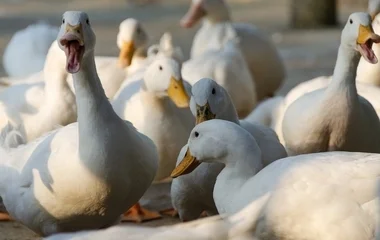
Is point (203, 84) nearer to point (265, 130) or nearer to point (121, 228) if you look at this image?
point (265, 130)

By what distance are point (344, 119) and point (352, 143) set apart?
0.45ft

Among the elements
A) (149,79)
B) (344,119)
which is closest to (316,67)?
(149,79)

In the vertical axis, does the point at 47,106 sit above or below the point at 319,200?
below

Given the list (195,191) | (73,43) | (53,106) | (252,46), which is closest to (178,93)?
(53,106)

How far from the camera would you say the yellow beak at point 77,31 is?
493 centimetres

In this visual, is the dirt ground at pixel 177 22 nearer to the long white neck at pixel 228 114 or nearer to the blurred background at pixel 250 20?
the blurred background at pixel 250 20

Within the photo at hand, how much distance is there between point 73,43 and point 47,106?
5.50 ft

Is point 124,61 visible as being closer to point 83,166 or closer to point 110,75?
point 110,75

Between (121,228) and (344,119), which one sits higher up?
(121,228)

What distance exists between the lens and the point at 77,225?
5.16 meters

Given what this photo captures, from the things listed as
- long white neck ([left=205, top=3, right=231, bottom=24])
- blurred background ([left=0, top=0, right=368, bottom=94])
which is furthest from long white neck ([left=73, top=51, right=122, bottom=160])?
blurred background ([left=0, top=0, right=368, bottom=94])

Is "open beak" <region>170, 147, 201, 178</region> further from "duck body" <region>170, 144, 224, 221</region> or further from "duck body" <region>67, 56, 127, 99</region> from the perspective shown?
"duck body" <region>67, 56, 127, 99</region>

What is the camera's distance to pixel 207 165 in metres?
5.30

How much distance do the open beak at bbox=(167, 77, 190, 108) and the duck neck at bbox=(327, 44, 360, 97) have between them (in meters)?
0.97
